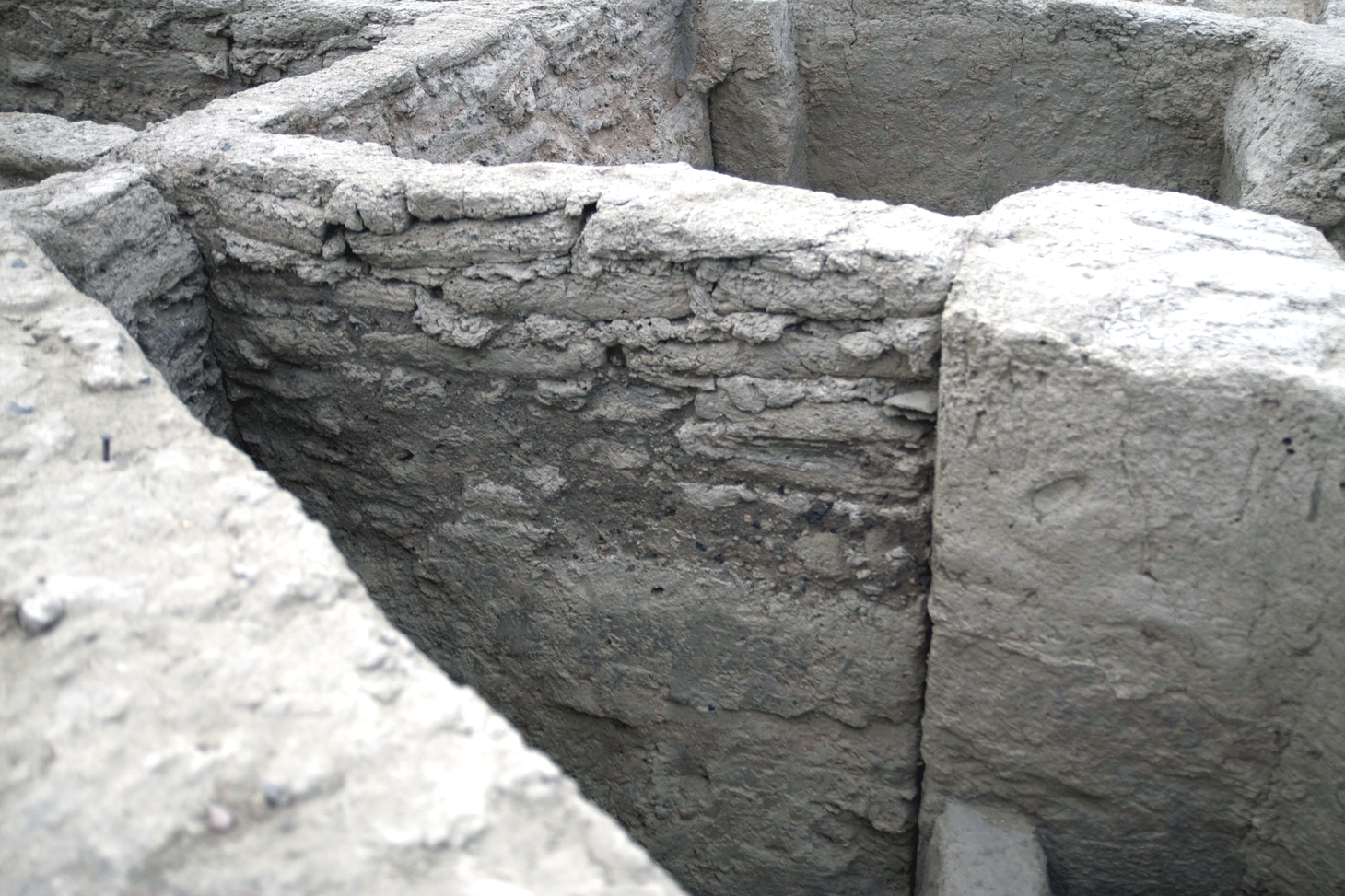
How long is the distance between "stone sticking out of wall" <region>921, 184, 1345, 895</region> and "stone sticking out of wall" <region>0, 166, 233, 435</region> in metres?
1.66

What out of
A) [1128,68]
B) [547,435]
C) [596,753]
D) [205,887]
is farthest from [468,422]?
[1128,68]

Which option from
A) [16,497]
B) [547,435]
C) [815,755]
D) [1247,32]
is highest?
[1247,32]

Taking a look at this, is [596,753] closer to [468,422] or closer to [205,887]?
[468,422]

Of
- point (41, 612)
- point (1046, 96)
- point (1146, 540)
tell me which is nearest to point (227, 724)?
point (41, 612)

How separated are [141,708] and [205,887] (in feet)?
0.78

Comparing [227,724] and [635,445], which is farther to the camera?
[635,445]

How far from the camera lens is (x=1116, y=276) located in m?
1.77

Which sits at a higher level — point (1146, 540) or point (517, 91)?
point (517, 91)

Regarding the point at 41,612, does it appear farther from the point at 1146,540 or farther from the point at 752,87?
the point at 752,87

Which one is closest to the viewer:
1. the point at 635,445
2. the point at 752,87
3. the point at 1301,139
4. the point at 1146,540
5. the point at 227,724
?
the point at 227,724

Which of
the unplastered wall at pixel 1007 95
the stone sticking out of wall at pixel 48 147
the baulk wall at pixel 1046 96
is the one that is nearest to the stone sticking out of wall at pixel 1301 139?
the baulk wall at pixel 1046 96

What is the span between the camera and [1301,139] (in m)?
2.92

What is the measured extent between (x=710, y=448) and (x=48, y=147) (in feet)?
5.81

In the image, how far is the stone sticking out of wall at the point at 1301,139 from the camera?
9.39 feet
